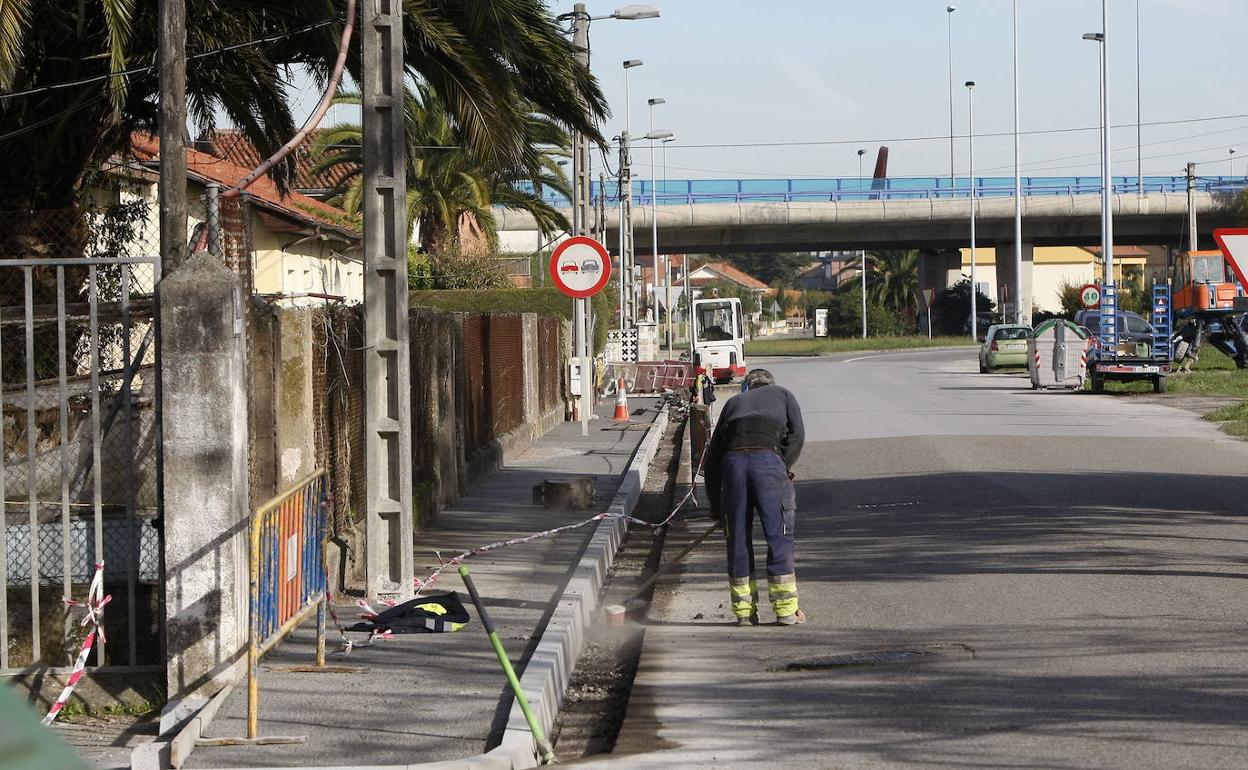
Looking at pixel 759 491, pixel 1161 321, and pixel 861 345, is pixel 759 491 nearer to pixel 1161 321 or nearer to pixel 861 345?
pixel 1161 321

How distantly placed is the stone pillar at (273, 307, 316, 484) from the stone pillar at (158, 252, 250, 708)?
4.98 ft

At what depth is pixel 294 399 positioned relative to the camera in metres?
9.41

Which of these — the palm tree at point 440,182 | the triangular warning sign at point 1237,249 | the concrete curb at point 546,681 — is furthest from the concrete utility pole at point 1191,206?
the concrete curb at point 546,681

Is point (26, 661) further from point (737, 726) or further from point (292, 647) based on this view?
point (737, 726)

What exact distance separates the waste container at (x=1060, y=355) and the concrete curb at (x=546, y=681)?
23.7 metres

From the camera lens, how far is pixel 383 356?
32.6 feet

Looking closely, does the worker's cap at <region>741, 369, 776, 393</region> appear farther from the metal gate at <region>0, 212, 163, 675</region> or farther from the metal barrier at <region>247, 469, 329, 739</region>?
the metal gate at <region>0, 212, 163, 675</region>

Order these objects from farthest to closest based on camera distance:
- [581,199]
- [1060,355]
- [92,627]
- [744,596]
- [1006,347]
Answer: [1006,347] → [1060,355] → [581,199] → [744,596] → [92,627]

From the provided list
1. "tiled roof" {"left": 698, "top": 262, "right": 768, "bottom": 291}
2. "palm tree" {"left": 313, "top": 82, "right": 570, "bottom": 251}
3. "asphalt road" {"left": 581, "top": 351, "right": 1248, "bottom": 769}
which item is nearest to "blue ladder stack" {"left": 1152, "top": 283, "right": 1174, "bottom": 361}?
"palm tree" {"left": 313, "top": 82, "right": 570, "bottom": 251}

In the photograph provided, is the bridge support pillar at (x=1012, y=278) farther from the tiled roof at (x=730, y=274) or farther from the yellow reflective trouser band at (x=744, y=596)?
the tiled roof at (x=730, y=274)

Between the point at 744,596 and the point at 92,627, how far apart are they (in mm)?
3767

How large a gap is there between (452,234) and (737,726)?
36.5m

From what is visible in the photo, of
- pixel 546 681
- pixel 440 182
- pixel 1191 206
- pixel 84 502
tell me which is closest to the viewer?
pixel 546 681

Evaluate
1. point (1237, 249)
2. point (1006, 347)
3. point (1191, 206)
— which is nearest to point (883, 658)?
point (1237, 249)
